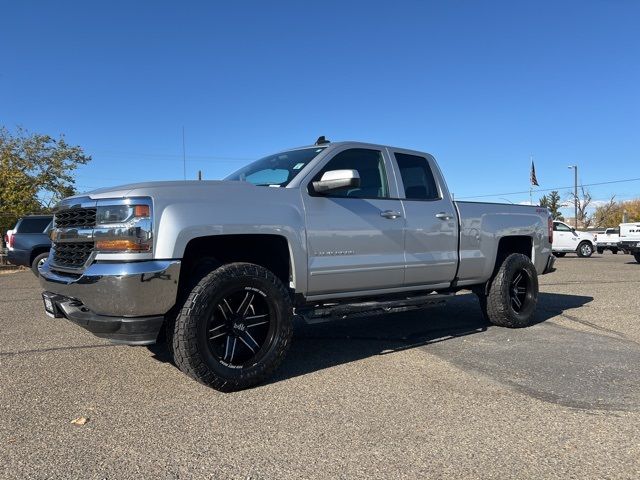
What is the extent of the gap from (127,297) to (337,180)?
1.91 m

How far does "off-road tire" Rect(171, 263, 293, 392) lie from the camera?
12.6 feet

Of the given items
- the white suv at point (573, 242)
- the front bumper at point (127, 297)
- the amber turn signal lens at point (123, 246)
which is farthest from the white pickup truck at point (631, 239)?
the amber turn signal lens at point (123, 246)

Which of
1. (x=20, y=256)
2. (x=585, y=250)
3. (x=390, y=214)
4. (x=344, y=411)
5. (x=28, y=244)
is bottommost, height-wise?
(x=344, y=411)

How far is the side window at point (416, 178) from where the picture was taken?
5.69 m

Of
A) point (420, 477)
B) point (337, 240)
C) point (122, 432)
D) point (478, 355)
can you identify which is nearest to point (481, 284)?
point (478, 355)

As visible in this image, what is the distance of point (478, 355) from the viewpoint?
519 centimetres

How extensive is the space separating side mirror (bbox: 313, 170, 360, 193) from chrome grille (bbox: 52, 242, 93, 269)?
190 centimetres

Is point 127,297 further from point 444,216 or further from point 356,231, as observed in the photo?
point 444,216

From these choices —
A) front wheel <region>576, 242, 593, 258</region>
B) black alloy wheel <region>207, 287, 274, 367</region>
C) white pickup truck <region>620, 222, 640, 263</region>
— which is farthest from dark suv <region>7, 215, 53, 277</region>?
front wheel <region>576, 242, 593, 258</region>

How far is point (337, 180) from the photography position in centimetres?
449

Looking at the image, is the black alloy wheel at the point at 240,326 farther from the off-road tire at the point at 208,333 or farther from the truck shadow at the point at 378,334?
the truck shadow at the point at 378,334

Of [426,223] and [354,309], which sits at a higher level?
[426,223]

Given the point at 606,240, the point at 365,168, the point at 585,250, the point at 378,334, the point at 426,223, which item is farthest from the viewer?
the point at 606,240

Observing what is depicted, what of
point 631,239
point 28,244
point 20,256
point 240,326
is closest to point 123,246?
point 240,326
